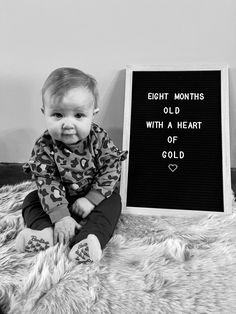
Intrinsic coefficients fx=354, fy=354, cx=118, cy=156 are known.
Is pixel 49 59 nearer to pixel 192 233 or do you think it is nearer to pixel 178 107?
pixel 178 107

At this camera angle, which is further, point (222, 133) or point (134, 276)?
point (222, 133)

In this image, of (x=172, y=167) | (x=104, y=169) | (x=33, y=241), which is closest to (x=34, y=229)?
(x=33, y=241)

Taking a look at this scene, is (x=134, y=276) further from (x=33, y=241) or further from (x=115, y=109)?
(x=115, y=109)

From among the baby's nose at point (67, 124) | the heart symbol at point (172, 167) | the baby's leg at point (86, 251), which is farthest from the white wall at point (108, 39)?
the baby's leg at point (86, 251)

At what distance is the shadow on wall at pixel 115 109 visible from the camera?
5.10 ft

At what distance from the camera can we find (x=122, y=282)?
0.93 metres

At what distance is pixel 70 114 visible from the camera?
117 centimetres

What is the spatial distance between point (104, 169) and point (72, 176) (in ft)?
0.40

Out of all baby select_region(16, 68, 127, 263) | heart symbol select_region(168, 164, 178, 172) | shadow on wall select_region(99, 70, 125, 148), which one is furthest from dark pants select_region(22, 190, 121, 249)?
shadow on wall select_region(99, 70, 125, 148)

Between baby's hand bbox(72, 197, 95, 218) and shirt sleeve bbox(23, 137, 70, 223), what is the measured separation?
52mm

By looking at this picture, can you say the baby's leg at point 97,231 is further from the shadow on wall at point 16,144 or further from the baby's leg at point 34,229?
the shadow on wall at point 16,144

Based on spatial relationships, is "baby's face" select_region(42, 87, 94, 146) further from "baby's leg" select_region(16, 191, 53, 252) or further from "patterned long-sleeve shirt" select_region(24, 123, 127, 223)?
"baby's leg" select_region(16, 191, 53, 252)

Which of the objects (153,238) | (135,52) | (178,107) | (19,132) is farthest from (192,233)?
(19,132)

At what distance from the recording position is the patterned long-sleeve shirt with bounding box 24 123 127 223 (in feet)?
4.08
